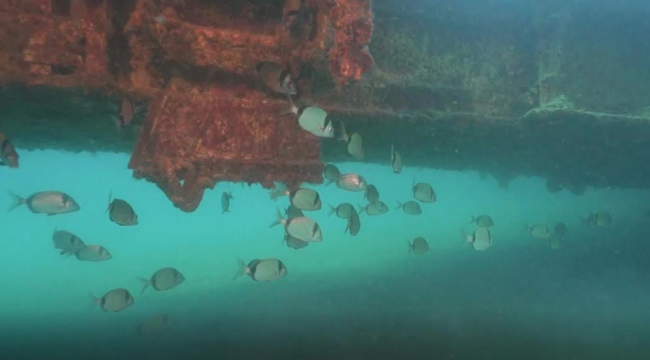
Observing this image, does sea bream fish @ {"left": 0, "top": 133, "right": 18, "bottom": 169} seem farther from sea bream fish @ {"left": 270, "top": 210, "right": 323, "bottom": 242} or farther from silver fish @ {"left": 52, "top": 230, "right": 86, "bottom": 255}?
sea bream fish @ {"left": 270, "top": 210, "right": 323, "bottom": 242}

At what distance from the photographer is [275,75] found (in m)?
5.21

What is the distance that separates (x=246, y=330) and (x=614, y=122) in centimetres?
881

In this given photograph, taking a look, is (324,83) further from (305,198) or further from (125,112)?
(125,112)

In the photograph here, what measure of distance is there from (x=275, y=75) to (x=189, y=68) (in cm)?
117

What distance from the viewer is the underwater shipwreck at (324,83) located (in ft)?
17.6

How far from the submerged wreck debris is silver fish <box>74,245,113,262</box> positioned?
3119 mm

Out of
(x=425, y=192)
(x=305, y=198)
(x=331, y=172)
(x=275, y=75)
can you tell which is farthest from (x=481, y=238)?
(x=275, y=75)

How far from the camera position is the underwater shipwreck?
536cm

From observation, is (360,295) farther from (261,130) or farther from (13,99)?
(13,99)

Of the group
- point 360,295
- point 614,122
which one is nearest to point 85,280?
point 360,295

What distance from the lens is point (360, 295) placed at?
11.0 m

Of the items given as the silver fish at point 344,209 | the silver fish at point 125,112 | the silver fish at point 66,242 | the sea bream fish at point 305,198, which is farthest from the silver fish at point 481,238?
the silver fish at point 66,242

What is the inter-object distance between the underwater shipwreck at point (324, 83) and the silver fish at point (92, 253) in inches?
82.0

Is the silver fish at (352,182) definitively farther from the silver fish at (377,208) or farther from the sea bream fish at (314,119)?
the sea bream fish at (314,119)
